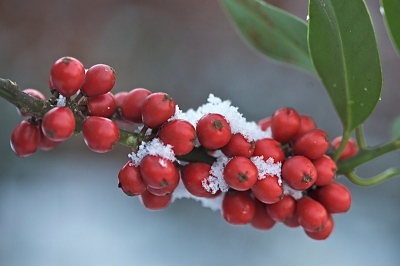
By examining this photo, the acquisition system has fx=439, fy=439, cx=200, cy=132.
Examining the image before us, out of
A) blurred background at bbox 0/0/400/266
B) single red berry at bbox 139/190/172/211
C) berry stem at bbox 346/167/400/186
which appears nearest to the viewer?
single red berry at bbox 139/190/172/211

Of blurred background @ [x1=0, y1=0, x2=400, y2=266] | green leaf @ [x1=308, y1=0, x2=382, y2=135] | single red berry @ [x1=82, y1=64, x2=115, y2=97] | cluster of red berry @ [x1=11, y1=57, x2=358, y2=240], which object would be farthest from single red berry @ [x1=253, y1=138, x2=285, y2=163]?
blurred background @ [x1=0, y1=0, x2=400, y2=266]

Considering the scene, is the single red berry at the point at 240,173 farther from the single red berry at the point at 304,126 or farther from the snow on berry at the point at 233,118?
the single red berry at the point at 304,126

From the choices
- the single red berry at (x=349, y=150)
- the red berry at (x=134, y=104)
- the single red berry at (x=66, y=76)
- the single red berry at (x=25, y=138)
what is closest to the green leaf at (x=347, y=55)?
the single red berry at (x=349, y=150)

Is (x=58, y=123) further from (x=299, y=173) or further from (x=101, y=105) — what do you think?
(x=299, y=173)

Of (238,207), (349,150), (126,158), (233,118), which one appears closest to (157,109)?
(233,118)

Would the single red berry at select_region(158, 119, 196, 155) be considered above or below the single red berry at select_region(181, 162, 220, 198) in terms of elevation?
above

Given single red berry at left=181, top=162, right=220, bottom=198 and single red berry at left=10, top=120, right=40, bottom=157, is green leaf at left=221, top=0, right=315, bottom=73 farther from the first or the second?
single red berry at left=10, top=120, right=40, bottom=157
